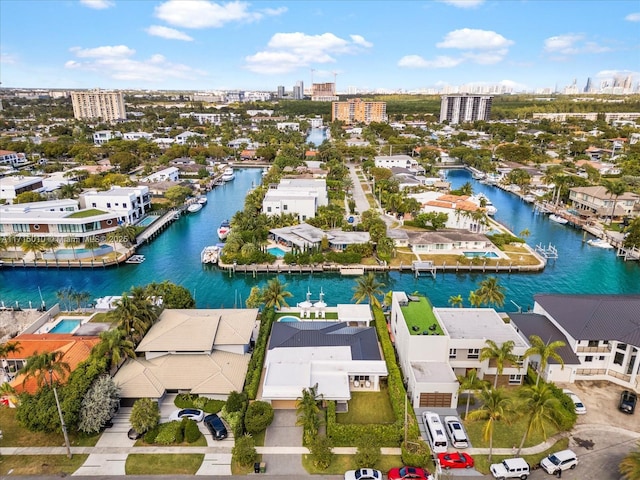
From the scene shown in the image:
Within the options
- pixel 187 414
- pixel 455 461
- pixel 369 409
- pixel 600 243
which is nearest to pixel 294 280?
pixel 369 409

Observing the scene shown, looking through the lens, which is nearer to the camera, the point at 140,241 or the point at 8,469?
the point at 8,469

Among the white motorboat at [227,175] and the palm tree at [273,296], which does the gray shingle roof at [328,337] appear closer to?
the palm tree at [273,296]

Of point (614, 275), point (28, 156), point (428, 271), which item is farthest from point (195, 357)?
point (28, 156)

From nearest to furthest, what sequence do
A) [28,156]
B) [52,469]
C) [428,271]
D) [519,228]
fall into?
[52,469] < [428,271] < [519,228] < [28,156]

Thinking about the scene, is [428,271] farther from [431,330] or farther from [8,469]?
[8,469]

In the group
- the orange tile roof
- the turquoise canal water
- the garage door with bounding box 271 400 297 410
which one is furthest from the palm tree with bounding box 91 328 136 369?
the turquoise canal water

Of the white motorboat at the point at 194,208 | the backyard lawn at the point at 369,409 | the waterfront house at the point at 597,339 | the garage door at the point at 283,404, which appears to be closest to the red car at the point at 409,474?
the backyard lawn at the point at 369,409

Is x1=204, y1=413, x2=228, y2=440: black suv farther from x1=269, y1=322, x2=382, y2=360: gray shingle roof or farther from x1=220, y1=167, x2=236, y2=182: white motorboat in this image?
x1=220, y1=167, x2=236, y2=182: white motorboat
